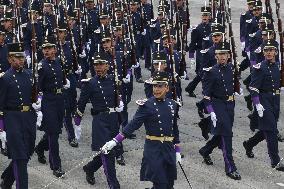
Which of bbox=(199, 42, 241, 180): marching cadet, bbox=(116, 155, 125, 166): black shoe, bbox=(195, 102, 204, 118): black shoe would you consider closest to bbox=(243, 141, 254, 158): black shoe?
bbox=(199, 42, 241, 180): marching cadet

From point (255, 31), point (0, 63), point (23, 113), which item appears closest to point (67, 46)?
point (0, 63)

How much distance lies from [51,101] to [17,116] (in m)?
1.54

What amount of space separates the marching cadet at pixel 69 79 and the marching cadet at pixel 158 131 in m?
3.48

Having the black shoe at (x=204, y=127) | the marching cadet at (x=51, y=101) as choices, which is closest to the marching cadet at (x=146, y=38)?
the black shoe at (x=204, y=127)

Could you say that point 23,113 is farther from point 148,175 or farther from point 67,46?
point 67,46

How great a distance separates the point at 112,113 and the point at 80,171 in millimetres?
1372

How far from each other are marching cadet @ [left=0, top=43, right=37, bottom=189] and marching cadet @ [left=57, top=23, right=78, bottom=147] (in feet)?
7.46

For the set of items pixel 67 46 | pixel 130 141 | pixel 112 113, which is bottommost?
pixel 130 141

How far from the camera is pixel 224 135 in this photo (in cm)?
1173

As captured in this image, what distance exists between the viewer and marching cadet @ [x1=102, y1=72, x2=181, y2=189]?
9359 millimetres

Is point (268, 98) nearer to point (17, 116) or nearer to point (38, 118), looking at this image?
point (38, 118)

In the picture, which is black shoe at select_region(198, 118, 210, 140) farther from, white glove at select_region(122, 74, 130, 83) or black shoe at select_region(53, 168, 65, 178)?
black shoe at select_region(53, 168, 65, 178)

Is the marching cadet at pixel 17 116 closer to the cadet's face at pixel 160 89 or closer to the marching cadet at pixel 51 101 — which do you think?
the marching cadet at pixel 51 101

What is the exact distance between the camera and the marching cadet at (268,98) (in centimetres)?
1212
